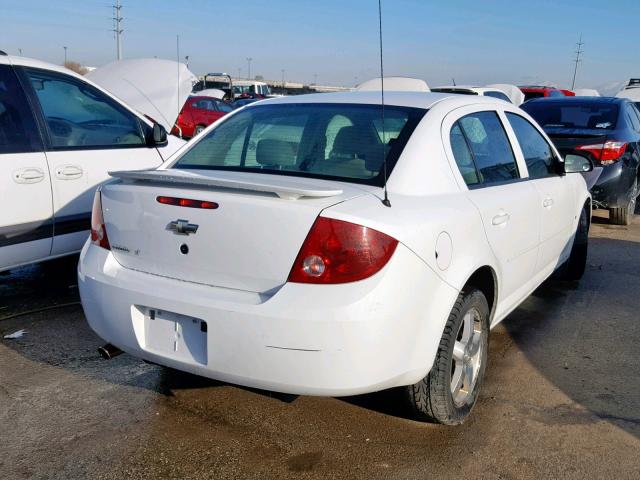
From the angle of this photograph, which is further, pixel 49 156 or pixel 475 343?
pixel 49 156

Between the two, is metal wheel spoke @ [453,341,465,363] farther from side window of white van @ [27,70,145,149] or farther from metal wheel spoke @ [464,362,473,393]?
side window of white van @ [27,70,145,149]

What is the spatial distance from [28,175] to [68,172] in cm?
32

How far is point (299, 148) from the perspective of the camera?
3188 mm

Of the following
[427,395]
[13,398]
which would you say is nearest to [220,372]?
[427,395]

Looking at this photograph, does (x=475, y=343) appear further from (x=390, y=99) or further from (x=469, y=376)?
(x=390, y=99)

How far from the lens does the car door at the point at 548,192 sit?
397cm

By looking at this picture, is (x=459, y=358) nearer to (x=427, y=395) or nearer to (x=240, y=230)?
(x=427, y=395)

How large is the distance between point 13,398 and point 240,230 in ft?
5.51

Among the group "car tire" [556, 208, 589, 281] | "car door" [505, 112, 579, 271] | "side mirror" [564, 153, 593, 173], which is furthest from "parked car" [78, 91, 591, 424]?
"car tire" [556, 208, 589, 281]

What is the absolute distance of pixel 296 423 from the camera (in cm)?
306

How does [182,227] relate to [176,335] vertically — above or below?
above

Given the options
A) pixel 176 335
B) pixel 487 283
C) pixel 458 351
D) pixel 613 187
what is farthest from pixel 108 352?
pixel 613 187

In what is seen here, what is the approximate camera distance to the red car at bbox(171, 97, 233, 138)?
65.7ft

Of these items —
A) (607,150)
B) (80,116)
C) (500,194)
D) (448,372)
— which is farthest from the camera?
(607,150)
